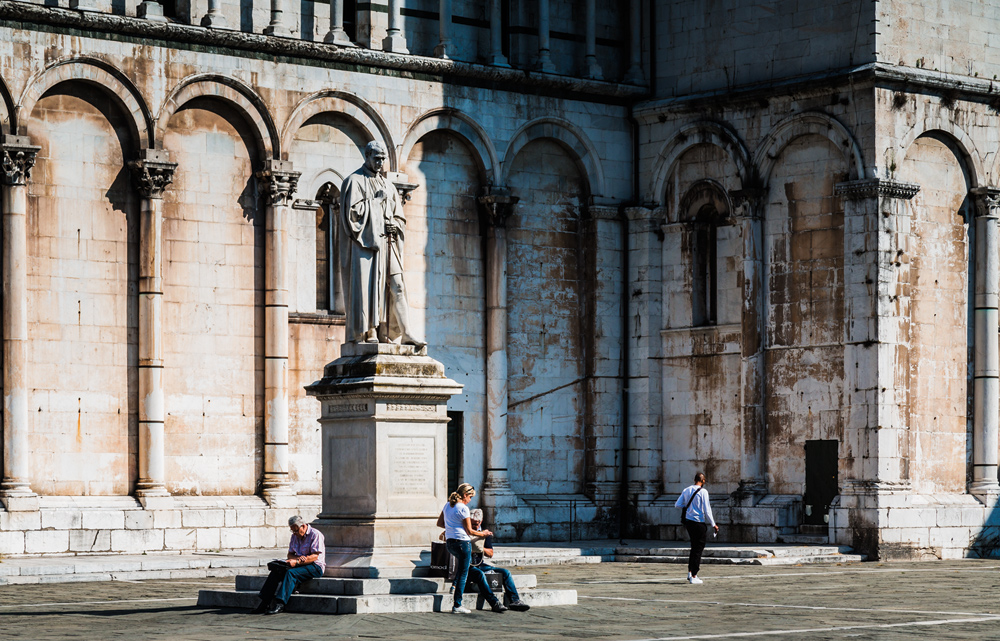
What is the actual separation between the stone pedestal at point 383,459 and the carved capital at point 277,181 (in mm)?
10936

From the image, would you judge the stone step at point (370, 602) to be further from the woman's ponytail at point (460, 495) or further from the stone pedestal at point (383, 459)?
the woman's ponytail at point (460, 495)

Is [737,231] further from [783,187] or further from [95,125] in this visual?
[95,125]

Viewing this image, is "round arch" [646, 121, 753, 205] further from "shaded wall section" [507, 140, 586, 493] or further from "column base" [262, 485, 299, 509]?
"column base" [262, 485, 299, 509]

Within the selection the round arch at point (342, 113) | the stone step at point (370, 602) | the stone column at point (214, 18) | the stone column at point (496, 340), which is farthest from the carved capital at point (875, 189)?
the stone step at point (370, 602)

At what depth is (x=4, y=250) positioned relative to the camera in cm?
3141

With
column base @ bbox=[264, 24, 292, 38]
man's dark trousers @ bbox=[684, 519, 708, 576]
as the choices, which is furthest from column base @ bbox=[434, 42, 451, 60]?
man's dark trousers @ bbox=[684, 519, 708, 576]

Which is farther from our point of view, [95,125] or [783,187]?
[783,187]

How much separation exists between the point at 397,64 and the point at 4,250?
875 centimetres

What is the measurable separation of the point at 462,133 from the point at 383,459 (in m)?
15.0

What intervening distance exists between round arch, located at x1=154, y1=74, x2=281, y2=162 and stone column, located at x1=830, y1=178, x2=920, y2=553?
10734mm

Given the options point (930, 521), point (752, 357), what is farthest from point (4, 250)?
point (930, 521)

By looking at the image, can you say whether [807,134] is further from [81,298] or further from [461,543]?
[461,543]

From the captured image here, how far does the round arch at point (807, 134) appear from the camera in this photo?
34.5m

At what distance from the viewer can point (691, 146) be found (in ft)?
124
